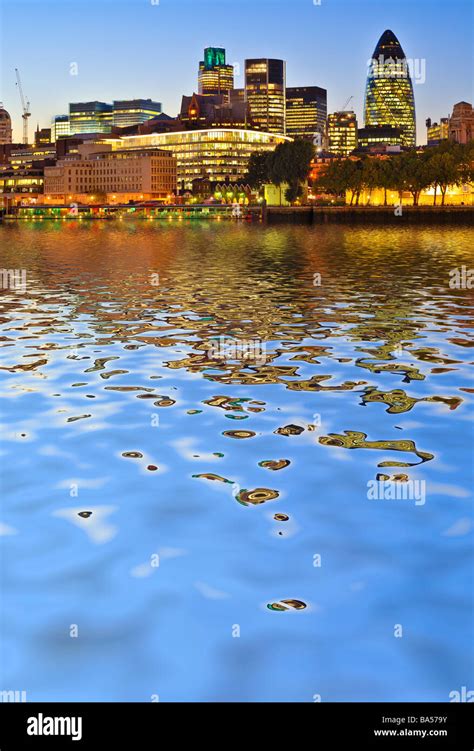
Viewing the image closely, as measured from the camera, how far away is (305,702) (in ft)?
19.1

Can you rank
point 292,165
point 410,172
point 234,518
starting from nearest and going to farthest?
1. point 234,518
2. point 410,172
3. point 292,165

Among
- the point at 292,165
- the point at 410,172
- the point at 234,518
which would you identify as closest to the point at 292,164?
the point at 292,165

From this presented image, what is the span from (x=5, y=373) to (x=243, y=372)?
403 cm

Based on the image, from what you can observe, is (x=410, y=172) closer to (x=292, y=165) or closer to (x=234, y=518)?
(x=292, y=165)

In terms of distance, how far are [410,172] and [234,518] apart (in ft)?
495

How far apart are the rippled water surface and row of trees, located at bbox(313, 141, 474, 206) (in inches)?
5346

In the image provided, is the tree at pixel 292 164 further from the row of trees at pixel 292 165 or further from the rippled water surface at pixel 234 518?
the rippled water surface at pixel 234 518

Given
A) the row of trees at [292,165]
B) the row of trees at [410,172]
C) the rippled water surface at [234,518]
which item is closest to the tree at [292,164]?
the row of trees at [292,165]

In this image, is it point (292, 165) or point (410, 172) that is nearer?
point (410, 172)

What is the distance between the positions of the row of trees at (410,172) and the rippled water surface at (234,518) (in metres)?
136

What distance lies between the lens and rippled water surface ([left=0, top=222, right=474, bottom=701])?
6262 millimetres

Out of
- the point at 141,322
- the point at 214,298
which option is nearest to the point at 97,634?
the point at 141,322

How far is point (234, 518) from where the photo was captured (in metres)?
8.91

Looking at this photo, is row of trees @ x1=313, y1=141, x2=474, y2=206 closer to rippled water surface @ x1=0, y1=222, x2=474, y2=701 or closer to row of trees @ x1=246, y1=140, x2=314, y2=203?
row of trees @ x1=246, y1=140, x2=314, y2=203
